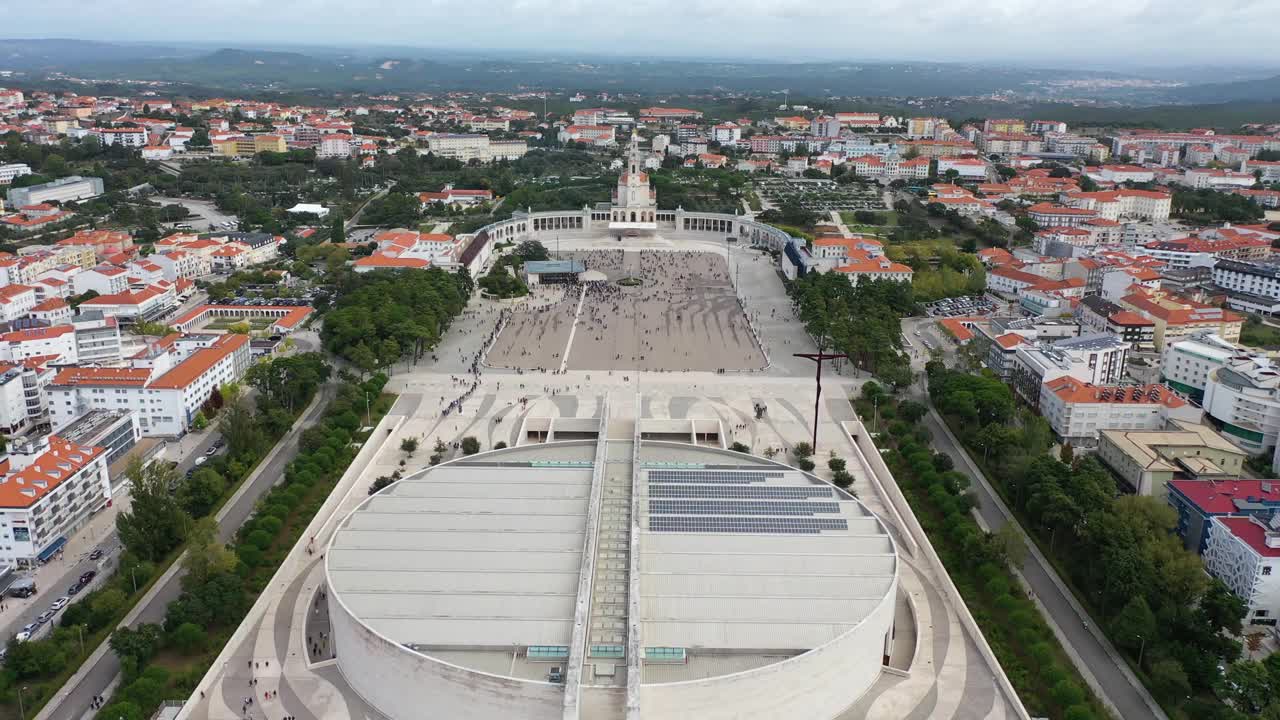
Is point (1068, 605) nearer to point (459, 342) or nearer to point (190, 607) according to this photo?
point (190, 607)

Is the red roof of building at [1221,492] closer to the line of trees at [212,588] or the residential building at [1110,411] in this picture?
the residential building at [1110,411]

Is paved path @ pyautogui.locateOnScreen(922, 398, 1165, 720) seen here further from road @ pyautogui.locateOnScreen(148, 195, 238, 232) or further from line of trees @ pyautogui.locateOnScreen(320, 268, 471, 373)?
road @ pyautogui.locateOnScreen(148, 195, 238, 232)

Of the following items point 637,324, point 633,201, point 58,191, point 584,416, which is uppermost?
point 633,201

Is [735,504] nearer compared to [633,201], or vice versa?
[735,504]

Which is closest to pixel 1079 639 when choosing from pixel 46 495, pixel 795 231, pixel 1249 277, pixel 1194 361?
pixel 1194 361

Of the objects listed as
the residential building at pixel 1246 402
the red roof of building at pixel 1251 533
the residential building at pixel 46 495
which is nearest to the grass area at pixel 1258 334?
the residential building at pixel 1246 402

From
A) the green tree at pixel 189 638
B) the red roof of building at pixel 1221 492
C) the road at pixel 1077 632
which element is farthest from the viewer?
the red roof of building at pixel 1221 492

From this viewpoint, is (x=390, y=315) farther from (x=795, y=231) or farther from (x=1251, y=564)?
(x=795, y=231)
